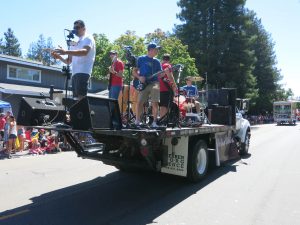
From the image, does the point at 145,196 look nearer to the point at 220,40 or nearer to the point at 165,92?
the point at 165,92

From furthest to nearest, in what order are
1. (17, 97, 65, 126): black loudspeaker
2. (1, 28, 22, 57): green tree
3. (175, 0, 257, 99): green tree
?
(1, 28, 22, 57): green tree
(175, 0, 257, 99): green tree
(17, 97, 65, 126): black loudspeaker

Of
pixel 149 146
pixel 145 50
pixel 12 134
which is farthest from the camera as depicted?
pixel 145 50

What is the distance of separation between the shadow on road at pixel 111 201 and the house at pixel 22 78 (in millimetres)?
14826

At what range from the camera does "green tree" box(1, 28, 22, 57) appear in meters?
88.7

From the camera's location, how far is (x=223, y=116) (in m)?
10.2

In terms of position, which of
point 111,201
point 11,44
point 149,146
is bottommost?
point 111,201

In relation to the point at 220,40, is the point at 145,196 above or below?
below

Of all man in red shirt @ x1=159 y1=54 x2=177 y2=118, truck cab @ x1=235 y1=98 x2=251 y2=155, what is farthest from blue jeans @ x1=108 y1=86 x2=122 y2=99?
truck cab @ x1=235 y1=98 x2=251 y2=155

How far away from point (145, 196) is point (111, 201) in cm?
71

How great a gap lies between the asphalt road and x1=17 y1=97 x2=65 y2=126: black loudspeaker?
54.2 inches

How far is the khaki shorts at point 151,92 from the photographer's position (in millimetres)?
7324

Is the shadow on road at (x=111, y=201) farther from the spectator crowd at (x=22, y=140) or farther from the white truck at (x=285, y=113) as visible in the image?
the white truck at (x=285, y=113)

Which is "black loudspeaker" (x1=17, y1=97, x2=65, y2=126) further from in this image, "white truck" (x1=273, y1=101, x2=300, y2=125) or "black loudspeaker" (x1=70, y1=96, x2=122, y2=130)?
"white truck" (x1=273, y1=101, x2=300, y2=125)

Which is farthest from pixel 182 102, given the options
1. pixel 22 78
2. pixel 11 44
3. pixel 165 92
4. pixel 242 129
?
pixel 11 44
